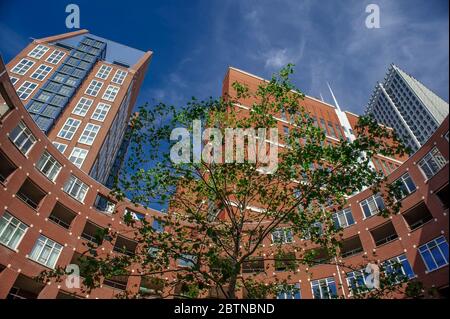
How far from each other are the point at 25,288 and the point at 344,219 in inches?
1283

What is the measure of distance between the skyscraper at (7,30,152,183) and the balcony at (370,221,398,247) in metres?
42.2

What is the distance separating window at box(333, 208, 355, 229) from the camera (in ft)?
113

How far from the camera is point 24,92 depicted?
184ft

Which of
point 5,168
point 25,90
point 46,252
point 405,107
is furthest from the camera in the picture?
point 405,107

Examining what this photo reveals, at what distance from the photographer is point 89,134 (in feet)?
179

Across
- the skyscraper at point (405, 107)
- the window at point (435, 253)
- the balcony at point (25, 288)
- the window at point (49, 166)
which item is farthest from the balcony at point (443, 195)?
the skyscraper at point (405, 107)

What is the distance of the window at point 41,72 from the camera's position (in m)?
60.3

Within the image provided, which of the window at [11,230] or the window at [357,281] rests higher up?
the window at [11,230]

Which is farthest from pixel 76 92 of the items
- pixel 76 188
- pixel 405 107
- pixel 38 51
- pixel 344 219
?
pixel 405 107

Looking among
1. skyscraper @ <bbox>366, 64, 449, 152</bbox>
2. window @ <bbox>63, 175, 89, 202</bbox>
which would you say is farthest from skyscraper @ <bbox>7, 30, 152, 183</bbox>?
skyscraper @ <bbox>366, 64, 449, 152</bbox>

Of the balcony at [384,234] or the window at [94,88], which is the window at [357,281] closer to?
the balcony at [384,234]

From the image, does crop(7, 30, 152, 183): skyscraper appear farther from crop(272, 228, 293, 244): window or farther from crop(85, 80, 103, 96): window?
crop(272, 228, 293, 244): window

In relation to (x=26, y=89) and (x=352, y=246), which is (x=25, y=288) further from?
(x=26, y=89)

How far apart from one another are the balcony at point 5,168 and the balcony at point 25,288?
27.7ft
